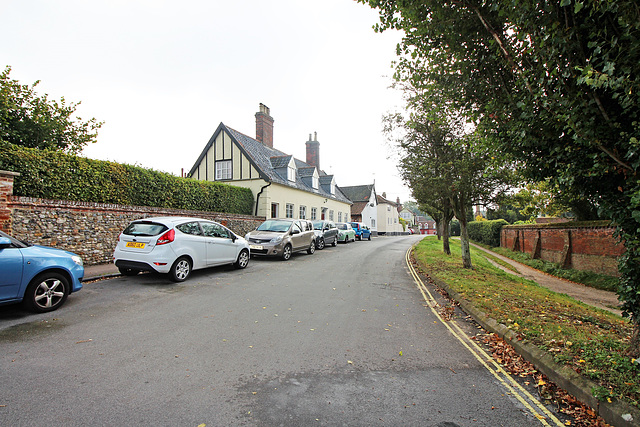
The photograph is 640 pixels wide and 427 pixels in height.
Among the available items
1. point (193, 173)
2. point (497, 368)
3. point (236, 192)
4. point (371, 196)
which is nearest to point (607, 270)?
point (497, 368)

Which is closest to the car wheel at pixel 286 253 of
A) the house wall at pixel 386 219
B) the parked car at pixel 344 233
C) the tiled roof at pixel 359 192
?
the parked car at pixel 344 233

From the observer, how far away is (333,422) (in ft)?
9.04

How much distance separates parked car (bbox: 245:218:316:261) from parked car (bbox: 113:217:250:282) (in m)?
3.84


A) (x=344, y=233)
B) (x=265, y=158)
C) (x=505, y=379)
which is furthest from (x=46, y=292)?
(x=344, y=233)

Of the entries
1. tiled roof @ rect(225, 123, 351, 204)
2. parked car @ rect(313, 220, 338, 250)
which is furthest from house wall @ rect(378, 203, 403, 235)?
parked car @ rect(313, 220, 338, 250)

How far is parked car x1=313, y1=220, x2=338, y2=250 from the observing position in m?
20.4

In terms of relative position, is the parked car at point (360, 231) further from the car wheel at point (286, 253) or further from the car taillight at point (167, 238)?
the car taillight at point (167, 238)

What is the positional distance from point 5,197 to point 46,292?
482 cm

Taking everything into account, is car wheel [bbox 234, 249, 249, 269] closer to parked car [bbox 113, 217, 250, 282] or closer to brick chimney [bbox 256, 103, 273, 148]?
parked car [bbox 113, 217, 250, 282]

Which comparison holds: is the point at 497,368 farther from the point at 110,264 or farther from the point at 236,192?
the point at 236,192

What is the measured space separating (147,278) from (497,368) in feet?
28.1

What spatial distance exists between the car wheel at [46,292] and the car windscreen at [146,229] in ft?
8.13

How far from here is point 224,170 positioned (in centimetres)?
2388

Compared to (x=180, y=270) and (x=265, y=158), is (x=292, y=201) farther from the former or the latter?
(x=180, y=270)
